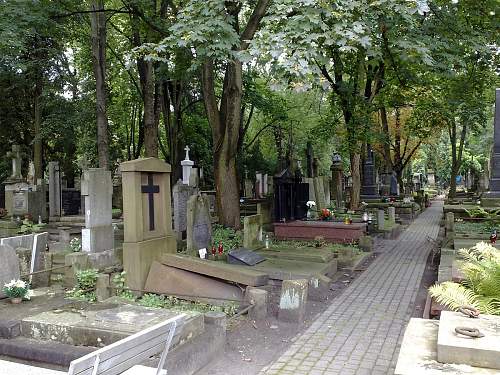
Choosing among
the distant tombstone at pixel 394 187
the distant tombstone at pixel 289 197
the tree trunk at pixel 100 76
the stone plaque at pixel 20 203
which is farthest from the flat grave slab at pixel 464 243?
the distant tombstone at pixel 394 187

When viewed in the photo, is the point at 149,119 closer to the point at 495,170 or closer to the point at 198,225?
the point at 198,225

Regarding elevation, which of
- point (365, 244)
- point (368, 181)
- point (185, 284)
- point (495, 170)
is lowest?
point (365, 244)

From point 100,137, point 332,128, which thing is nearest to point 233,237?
point 100,137

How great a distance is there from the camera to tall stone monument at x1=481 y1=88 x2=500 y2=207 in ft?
43.8

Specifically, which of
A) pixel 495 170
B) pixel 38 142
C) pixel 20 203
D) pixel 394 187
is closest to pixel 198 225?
pixel 495 170

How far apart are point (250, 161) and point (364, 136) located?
13.2 m

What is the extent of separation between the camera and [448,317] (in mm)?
4070

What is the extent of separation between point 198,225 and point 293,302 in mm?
3714

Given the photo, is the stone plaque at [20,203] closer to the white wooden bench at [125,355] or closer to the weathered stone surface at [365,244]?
the weathered stone surface at [365,244]

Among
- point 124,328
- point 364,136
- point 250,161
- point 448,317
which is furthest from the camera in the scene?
point 250,161

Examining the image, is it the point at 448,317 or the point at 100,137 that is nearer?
the point at 448,317

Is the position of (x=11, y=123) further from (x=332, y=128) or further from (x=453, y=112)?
(x=453, y=112)

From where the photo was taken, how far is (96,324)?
502cm

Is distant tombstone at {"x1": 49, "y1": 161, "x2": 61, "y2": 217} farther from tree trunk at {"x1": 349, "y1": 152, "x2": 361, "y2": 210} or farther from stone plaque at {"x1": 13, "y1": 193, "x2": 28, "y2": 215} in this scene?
tree trunk at {"x1": 349, "y1": 152, "x2": 361, "y2": 210}
